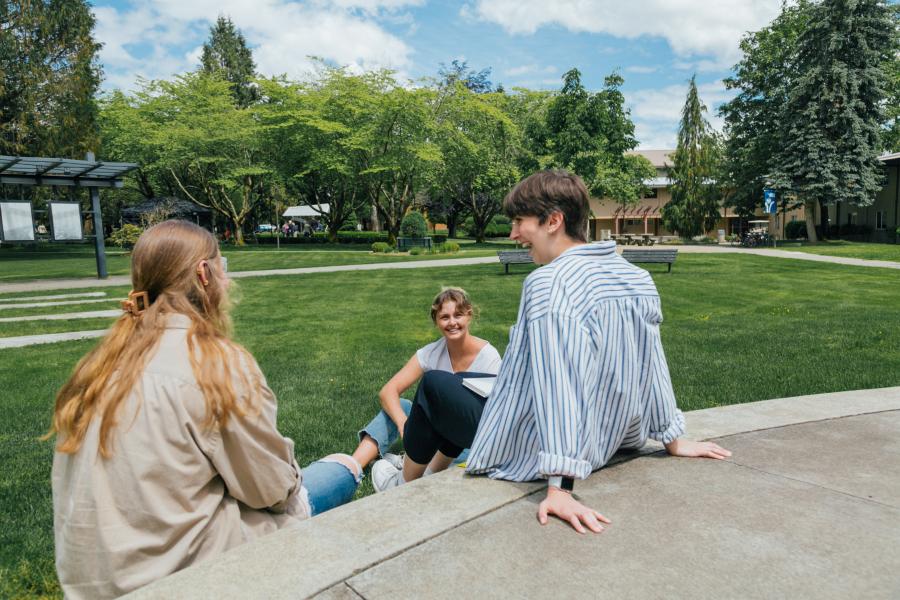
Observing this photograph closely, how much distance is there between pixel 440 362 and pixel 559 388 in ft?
6.14

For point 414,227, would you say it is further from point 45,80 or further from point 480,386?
point 480,386

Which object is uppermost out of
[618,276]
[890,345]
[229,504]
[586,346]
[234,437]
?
[618,276]

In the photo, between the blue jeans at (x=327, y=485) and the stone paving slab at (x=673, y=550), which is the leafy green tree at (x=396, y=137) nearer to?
the blue jeans at (x=327, y=485)

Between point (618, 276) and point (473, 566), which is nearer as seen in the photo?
point (473, 566)

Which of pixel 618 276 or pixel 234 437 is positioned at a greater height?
pixel 618 276

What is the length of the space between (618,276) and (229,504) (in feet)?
5.17

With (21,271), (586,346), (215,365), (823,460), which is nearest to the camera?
(215,365)

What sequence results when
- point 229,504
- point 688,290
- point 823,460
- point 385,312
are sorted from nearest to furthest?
1. point 229,504
2. point 823,460
3. point 385,312
4. point 688,290

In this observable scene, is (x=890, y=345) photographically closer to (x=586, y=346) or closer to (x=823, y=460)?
(x=823, y=460)

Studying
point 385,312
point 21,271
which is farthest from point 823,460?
point 21,271

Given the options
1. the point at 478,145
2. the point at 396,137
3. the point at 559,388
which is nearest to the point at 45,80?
the point at 396,137

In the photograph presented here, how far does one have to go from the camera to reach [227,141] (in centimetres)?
3888

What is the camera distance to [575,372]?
7.50 ft

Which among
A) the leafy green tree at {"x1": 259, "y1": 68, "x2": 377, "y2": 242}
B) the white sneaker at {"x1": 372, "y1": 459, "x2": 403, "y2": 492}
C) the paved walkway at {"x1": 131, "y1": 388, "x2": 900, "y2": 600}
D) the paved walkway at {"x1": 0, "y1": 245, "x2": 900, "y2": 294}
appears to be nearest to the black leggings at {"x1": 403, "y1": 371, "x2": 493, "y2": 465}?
the paved walkway at {"x1": 131, "y1": 388, "x2": 900, "y2": 600}
